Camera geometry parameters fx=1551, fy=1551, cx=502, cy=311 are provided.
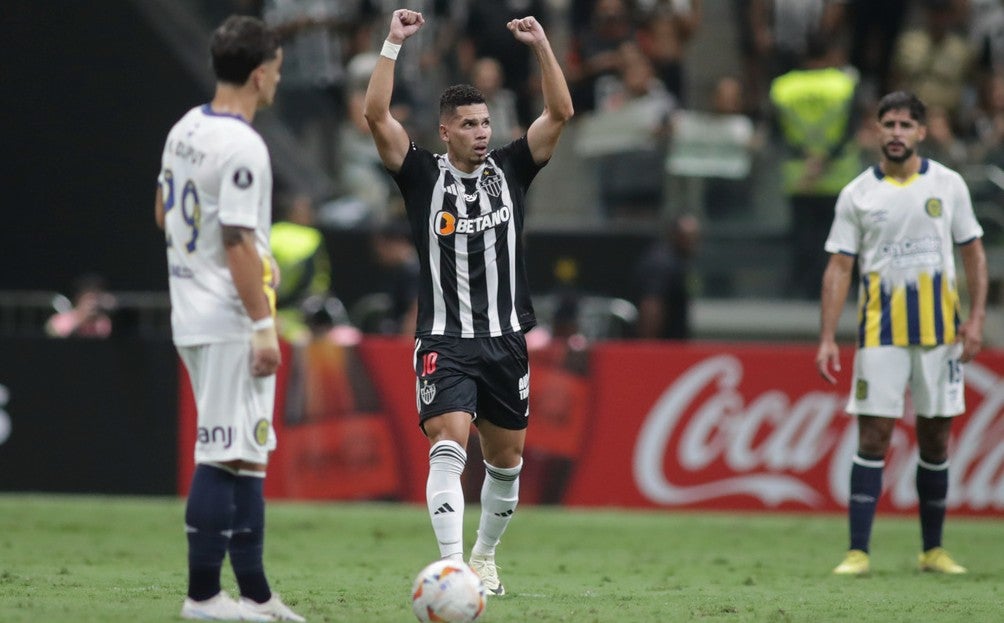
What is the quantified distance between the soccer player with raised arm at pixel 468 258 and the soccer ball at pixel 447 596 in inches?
39.0

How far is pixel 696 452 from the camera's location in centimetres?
1319

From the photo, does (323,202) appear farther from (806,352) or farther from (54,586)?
(54,586)

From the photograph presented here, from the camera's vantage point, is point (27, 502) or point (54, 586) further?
point (27, 502)

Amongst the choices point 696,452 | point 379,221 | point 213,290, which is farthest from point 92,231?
point 213,290

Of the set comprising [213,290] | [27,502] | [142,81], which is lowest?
[27,502]

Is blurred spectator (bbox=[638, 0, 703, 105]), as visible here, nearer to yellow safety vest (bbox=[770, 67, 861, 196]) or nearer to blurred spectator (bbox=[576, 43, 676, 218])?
blurred spectator (bbox=[576, 43, 676, 218])

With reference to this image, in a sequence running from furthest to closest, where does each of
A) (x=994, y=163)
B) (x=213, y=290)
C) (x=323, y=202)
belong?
1. (x=323, y=202)
2. (x=994, y=163)
3. (x=213, y=290)

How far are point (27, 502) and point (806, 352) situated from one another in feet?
21.8

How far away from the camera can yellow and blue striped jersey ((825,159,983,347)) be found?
29.7 ft

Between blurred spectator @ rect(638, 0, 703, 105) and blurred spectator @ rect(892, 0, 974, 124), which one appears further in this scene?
blurred spectator @ rect(892, 0, 974, 124)

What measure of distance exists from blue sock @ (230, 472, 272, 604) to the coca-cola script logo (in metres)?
7.34

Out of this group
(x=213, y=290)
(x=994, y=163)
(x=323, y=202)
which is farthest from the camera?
(x=323, y=202)

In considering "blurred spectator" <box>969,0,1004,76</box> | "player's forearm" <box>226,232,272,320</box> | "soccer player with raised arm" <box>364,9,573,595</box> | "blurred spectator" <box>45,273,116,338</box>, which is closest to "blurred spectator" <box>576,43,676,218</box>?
"blurred spectator" <box>969,0,1004,76</box>

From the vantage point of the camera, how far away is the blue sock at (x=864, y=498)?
906 cm
